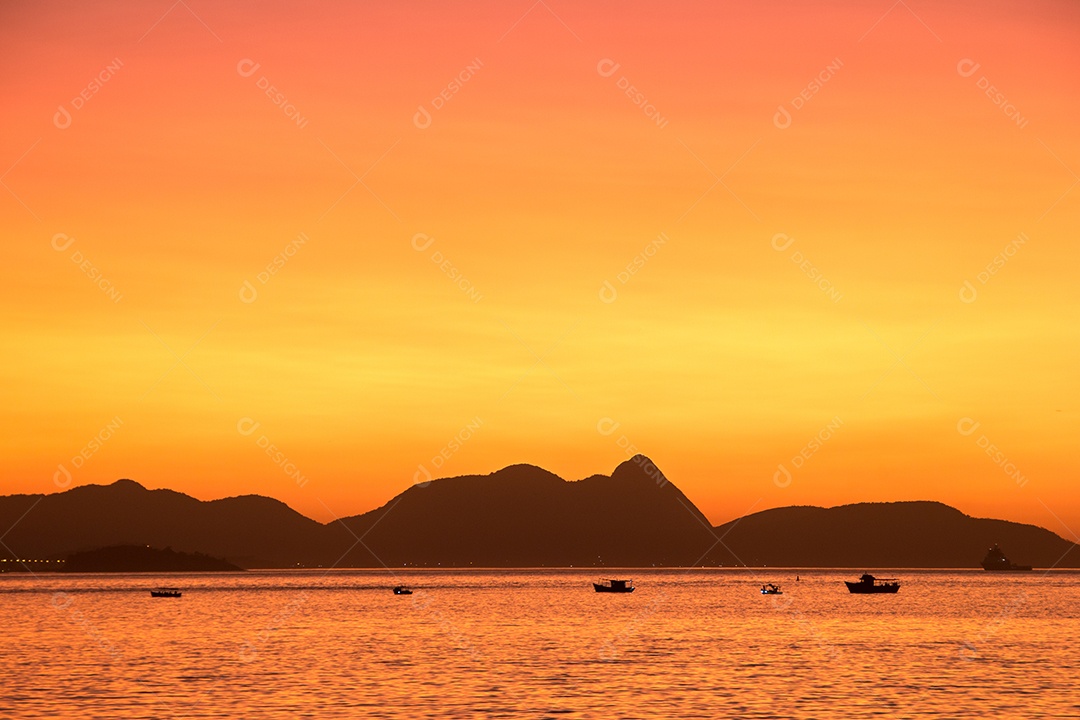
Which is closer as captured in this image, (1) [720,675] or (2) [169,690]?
(2) [169,690]

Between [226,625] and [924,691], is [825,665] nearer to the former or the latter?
[924,691]

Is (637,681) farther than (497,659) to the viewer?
No

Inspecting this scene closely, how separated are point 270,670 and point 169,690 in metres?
14.3

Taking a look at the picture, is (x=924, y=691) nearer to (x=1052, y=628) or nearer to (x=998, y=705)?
(x=998, y=705)

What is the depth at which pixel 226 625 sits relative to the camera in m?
162

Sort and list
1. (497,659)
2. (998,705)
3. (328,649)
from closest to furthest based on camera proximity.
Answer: (998,705) → (497,659) → (328,649)

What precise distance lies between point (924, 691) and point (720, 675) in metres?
16.0

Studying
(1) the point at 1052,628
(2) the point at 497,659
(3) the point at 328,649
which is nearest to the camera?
(2) the point at 497,659

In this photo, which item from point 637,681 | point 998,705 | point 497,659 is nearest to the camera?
point 998,705

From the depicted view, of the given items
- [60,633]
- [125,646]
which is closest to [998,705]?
[125,646]

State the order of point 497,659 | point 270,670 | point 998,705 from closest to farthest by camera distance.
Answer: point 998,705, point 270,670, point 497,659

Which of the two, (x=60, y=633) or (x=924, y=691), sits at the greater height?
(x=60, y=633)

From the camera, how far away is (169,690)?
82.4 m

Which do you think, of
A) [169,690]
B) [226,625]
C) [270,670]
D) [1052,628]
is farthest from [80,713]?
[1052,628]
